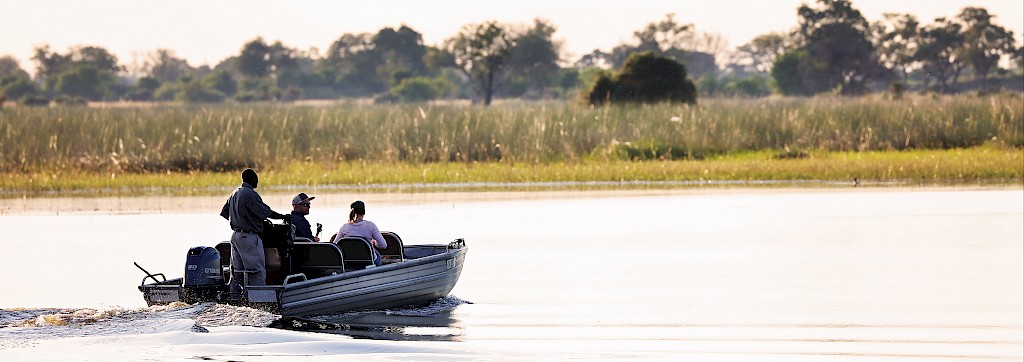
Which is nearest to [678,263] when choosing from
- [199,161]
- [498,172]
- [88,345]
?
[88,345]

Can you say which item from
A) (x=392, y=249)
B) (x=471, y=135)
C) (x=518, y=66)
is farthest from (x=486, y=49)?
(x=392, y=249)

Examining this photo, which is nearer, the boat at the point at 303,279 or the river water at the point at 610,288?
the river water at the point at 610,288

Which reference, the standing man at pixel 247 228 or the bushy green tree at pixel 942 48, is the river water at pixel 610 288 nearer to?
the standing man at pixel 247 228

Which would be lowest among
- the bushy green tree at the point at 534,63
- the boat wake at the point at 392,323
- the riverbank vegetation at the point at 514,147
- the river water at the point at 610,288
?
the boat wake at the point at 392,323

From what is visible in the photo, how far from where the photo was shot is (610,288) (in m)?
14.9

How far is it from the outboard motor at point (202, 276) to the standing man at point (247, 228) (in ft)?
0.55

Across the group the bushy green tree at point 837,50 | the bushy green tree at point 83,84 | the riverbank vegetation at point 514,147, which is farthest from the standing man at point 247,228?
the bushy green tree at point 83,84

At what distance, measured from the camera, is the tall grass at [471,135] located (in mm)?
31469

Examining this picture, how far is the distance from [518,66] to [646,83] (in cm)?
4589

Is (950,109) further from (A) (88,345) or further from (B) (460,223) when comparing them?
(A) (88,345)

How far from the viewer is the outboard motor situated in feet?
43.6

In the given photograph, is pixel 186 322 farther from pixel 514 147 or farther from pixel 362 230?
pixel 514 147

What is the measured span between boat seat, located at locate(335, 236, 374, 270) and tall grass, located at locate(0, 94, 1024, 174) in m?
16.8

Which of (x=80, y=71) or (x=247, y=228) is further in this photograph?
(x=80, y=71)
